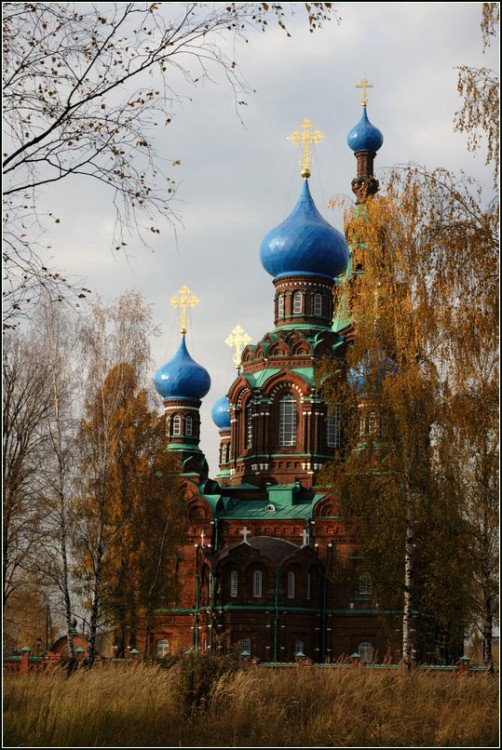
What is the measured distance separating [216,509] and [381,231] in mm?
19636

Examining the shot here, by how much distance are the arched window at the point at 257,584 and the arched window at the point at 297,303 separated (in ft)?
32.1

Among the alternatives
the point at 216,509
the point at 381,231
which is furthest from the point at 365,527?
the point at 216,509

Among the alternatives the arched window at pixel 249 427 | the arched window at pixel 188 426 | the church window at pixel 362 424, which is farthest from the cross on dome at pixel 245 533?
the church window at pixel 362 424

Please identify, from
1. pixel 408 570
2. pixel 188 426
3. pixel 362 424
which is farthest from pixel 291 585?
pixel 362 424

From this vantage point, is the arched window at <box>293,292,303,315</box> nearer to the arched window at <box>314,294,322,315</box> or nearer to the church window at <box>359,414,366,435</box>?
the arched window at <box>314,294,322,315</box>

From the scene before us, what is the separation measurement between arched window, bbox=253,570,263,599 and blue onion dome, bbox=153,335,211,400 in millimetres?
11058

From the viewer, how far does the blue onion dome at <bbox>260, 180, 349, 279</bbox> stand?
3928 cm

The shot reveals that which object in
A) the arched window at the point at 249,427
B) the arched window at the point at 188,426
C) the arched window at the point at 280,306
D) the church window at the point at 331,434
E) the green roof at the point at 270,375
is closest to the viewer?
the green roof at the point at 270,375

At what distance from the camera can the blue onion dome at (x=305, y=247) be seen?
3928 centimetres

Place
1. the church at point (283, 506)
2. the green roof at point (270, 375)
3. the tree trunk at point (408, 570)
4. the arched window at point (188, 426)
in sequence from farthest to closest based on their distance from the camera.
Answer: the arched window at point (188, 426) < the green roof at point (270, 375) < the church at point (283, 506) < the tree trunk at point (408, 570)

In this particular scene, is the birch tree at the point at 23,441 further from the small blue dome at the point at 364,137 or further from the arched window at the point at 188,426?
the small blue dome at the point at 364,137

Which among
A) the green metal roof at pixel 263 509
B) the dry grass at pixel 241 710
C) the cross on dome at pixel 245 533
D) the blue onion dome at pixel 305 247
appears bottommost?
the dry grass at pixel 241 710

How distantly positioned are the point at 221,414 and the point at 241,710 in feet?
128

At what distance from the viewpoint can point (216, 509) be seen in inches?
1489
